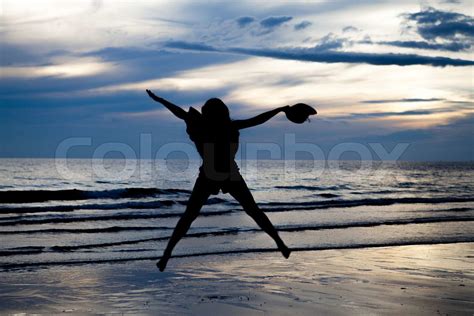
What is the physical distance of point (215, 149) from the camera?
6660mm

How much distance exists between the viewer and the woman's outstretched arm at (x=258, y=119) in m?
6.41

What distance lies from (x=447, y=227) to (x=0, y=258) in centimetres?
1304

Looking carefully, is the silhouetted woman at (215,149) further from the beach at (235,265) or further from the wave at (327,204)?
the wave at (327,204)

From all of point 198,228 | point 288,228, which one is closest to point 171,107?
point 198,228

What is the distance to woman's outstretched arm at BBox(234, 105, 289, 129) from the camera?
21.0 feet

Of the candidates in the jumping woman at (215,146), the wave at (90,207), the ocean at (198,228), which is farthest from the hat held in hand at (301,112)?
the wave at (90,207)

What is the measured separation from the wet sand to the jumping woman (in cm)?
170

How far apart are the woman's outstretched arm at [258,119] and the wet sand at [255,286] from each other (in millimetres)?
2580

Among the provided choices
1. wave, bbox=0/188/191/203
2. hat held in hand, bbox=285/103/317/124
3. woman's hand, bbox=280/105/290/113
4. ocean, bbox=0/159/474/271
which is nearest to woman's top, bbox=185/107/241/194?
woman's hand, bbox=280/105/290/113

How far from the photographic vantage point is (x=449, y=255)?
494 inches

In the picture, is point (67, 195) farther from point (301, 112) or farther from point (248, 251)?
point (301, 112)

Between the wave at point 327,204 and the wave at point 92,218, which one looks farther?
the wave at point 327,204

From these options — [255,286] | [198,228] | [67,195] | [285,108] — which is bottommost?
[67,195]

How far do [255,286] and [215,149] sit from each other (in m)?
3.35
